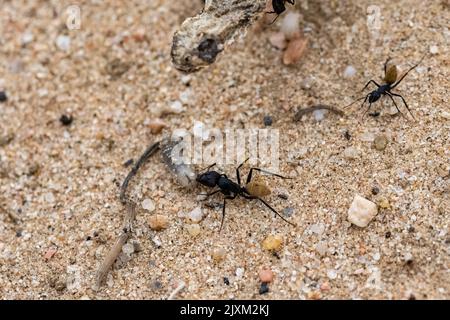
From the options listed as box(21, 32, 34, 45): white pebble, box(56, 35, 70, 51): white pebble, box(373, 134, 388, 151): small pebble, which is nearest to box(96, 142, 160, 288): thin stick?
box(56, 35, 70, 51): white pebble

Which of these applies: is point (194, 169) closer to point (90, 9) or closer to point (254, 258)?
point (254, 258)

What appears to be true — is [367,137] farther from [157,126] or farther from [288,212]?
[157,126]

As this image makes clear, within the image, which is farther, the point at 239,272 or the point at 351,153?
the point at 351,153

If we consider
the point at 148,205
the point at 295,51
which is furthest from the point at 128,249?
the point at 295,51

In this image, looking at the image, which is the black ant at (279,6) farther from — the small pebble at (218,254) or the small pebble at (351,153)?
the small pebble at (218,254)

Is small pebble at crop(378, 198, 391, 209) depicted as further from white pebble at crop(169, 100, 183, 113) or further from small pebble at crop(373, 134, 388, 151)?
white pebble at crop(169, 100, 183, 113)

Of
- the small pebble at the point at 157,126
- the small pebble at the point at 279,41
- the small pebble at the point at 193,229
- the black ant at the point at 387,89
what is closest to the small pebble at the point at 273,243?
the small pebble at the point at 193,229

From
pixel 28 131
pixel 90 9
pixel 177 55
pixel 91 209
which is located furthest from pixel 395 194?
pixel 90 9
